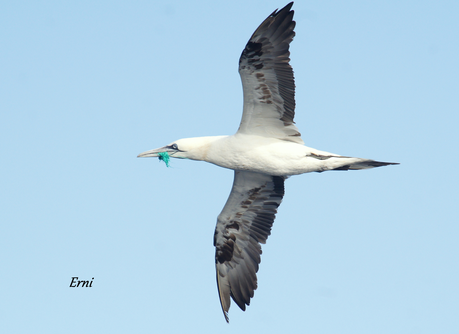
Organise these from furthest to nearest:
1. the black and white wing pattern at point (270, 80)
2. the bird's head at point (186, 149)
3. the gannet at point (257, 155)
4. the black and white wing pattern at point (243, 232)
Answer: the black and white wing pattern at point (243, 232) → the bird's head at point (186, 149) → the gannet at point (257, 155) → the black and white wing pattern at point (270, 80)

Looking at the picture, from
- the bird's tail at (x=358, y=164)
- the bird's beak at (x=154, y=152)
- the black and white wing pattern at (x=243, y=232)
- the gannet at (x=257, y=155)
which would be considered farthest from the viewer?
the black and white wing pattern at (x=243, y=232)

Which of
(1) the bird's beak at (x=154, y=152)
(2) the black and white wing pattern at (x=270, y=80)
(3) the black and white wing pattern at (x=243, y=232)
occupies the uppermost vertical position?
(2) the black and white wing pattern at (x=270, y=80)

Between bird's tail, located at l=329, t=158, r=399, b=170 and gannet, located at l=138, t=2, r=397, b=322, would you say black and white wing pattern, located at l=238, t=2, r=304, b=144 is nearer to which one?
gannet, located at l=138, t=2, r=397, b=322

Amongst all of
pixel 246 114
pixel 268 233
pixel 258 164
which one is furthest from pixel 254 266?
pixel 246 114

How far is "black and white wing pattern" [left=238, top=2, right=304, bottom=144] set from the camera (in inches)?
512

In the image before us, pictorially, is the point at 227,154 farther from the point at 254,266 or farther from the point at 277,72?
the point at 254,266

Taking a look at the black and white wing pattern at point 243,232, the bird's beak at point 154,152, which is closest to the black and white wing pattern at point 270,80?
the black and white wing pattern at point 243,232

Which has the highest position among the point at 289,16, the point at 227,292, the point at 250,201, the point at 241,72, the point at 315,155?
the point at 289,16

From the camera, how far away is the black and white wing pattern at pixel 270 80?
13016 mm

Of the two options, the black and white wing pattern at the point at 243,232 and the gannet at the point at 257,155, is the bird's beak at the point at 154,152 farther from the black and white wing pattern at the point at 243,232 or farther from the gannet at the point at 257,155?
the black and white wing pattern at the point at 243,232

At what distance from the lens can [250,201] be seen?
52.5 ft

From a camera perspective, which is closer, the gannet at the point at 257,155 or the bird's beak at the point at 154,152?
the gannet at the point at 257,155

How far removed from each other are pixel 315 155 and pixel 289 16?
3.08 meters

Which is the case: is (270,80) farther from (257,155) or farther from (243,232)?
(243,232)
